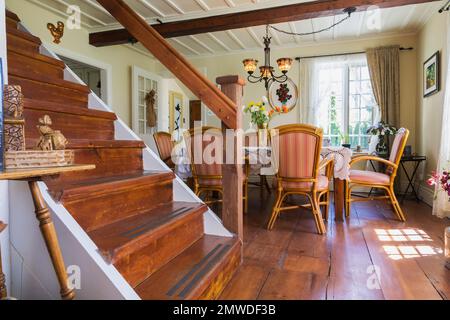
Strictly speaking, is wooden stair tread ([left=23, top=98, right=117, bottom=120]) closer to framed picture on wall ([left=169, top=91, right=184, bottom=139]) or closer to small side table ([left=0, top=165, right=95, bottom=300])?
small side table ([left=0, top=165, right=95, bottom=300])

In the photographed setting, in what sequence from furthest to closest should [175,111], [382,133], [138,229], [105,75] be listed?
[175,111]
[105,75]
[382,133]
[138,229]

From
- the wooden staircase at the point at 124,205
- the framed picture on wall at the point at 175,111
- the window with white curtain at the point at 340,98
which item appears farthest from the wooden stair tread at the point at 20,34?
the window with white curtain at the point at 340,98

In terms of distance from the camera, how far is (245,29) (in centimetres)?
482

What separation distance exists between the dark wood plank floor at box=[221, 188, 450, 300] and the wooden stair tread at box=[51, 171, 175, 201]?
0.81 m

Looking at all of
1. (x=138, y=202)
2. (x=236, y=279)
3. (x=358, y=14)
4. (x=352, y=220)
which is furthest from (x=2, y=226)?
(x=358, y=14)

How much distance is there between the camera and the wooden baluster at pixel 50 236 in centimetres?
108

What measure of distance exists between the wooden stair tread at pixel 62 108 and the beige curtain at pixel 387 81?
439cm

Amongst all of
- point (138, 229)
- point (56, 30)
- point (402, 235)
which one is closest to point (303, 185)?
point (402, 235)

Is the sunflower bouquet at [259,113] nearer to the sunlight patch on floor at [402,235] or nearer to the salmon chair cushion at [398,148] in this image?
the salmon chair cushion at [398,148]

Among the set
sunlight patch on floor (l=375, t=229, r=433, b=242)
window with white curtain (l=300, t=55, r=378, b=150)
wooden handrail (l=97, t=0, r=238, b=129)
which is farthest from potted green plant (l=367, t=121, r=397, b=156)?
wooden handrail (l=97, t=0, r=238, b=129)

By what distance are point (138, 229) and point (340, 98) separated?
15.8 ft

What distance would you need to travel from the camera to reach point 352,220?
323 cm

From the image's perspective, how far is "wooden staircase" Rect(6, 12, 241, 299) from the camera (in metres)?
1.38

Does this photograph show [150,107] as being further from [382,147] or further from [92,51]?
[382,147]
